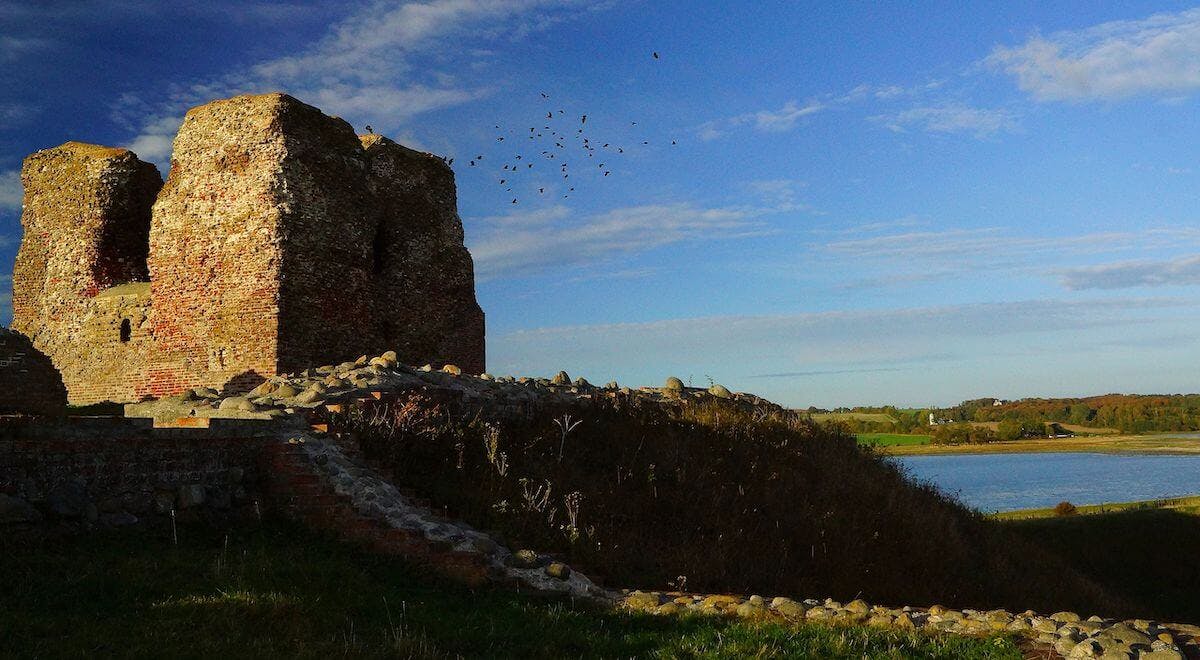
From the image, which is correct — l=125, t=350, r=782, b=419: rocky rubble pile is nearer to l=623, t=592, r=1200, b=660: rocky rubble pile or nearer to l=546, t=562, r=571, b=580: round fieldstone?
l=546, t=562, r=571, b=580: round fieldstone

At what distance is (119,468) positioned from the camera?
8.00 metres

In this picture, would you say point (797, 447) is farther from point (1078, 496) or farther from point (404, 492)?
point (1078, 496)

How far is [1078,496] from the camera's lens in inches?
2288

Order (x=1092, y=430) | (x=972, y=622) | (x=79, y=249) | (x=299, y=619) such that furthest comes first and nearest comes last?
(x=1092, y=430) → (x=79, y=249) → (x=972, y=622) → (x=299, y=619)

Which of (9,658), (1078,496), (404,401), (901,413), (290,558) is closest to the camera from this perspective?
(9,658)

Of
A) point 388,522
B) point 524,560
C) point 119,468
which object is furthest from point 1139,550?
point 119,468

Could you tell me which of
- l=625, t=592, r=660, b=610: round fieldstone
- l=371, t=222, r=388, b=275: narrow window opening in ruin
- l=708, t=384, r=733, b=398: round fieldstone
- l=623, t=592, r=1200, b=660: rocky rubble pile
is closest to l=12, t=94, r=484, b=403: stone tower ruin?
→ l=371, t=222, r=388, b=275: narrow window opening in ruin

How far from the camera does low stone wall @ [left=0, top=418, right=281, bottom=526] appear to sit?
7348 millimetres

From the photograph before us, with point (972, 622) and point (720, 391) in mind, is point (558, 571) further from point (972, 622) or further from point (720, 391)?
point (720, 391)

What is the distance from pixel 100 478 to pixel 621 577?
5.22 metres

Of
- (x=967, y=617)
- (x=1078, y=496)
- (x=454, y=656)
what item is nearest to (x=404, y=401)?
(x=454, y=656)

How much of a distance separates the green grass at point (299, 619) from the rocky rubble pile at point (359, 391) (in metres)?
2.85

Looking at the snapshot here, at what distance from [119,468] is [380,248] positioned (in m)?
13.5

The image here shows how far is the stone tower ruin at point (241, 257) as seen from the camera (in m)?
17.2
